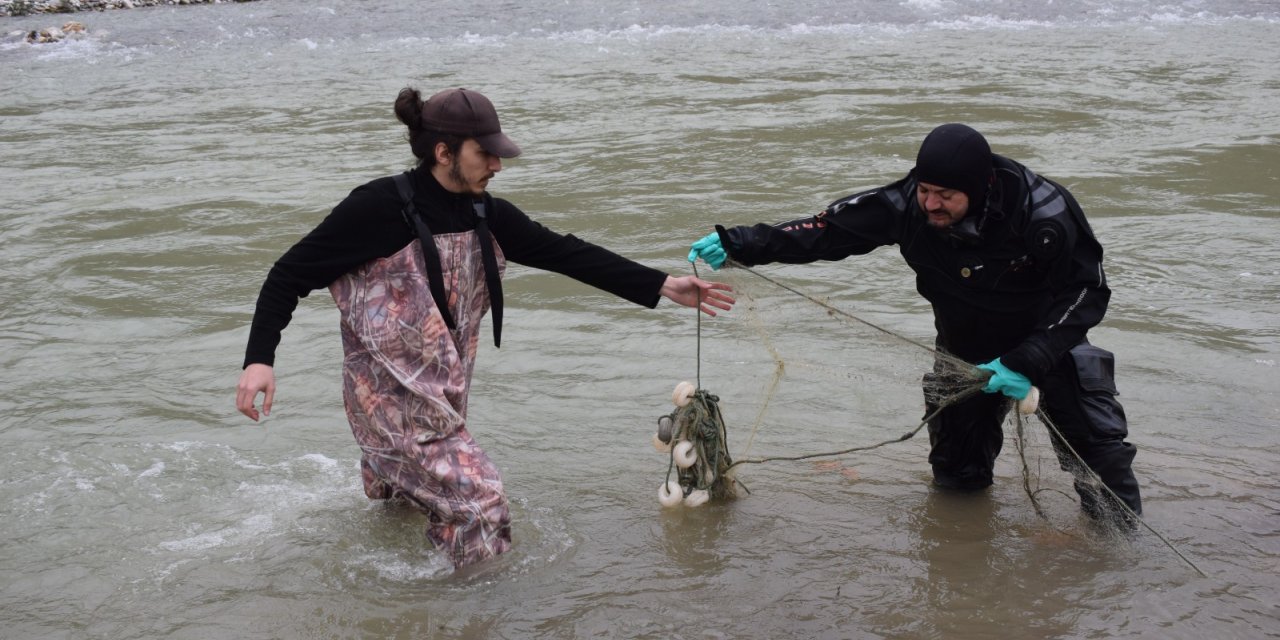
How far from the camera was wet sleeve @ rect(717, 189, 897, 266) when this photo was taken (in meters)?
4.37

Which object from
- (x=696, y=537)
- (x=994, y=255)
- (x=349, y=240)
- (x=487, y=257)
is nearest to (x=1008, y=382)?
(x=994, y=255)

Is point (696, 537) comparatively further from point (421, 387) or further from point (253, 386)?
point (253, 386)

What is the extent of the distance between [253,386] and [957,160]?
7.81 ft

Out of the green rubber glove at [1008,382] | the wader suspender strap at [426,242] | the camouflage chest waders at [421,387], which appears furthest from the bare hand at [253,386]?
the green rubber glove at [1008,382]

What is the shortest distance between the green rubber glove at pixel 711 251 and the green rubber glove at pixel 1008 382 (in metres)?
1.06

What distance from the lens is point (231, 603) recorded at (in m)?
4.20

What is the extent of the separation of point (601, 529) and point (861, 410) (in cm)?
172

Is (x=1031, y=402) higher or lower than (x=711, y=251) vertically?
lower

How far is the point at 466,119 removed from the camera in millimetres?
3809

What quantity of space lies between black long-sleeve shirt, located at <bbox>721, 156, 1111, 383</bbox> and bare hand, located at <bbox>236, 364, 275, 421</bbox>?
1.70m

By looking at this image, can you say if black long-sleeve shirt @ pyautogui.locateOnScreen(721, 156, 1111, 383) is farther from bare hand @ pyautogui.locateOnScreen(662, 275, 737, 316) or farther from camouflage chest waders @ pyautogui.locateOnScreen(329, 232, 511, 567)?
camouflage chest waders @ pyautogui.locateOnScreen(329, 232, 511, 567)

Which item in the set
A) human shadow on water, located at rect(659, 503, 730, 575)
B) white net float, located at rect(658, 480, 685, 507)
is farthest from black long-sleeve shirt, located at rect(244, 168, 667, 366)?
human shadow on water, located at rect(659, 503, 730, 575)

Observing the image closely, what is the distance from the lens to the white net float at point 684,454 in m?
4.57

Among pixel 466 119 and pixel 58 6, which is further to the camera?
pixel 58 6
